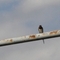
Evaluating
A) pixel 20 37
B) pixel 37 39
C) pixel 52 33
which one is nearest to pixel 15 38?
pixel 20 37

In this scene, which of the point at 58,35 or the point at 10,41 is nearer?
the point at 58,35

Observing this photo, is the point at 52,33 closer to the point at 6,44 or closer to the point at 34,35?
the point at 34,35

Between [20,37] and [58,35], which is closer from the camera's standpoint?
[58,35]

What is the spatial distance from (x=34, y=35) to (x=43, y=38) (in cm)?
36

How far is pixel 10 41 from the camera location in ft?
22.1

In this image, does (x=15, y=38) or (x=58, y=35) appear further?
(x=15, y=38)

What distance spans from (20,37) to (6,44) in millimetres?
420

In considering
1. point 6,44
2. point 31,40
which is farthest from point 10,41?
point 31,40

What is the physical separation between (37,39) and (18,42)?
1.69 ft

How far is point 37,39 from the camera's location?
661 centimetres

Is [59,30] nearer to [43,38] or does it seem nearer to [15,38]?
[43,38]

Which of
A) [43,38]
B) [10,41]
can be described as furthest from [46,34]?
[10,41]

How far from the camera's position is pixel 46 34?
21.2 feet

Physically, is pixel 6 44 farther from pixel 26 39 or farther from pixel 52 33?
pixel 52 33
